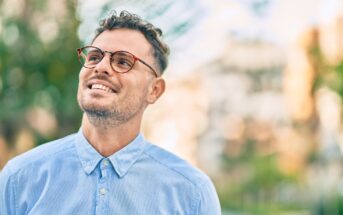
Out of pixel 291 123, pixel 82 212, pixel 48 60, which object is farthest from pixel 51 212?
pixel 291 123

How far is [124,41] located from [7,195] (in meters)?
0.60

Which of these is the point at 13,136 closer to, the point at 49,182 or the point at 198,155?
the point at 49,182

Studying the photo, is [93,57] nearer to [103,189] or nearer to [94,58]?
[94,58]

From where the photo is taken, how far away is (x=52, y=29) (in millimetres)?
7016

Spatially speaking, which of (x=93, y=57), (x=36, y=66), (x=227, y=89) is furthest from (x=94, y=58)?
(x=227, y=89)

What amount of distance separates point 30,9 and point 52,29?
1.05ft

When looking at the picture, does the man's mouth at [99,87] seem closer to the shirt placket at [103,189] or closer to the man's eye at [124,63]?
the man's eye at [124,63]

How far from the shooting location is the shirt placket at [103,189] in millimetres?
2240

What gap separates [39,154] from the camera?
7.64 feet

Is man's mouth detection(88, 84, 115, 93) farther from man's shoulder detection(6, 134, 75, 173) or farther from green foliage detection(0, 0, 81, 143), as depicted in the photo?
green foliage detection(0, 0, 81, 143)

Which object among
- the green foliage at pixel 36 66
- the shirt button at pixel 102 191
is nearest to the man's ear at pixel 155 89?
the shirt button at pixel 102 191

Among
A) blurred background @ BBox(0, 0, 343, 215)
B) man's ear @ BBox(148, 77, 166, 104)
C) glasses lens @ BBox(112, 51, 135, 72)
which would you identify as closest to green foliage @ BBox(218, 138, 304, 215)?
blurred background @ BBox(0, 0, 343, 215)

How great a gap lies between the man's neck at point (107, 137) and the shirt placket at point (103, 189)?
5 centimetres

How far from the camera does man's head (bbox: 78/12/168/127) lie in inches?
88.7
